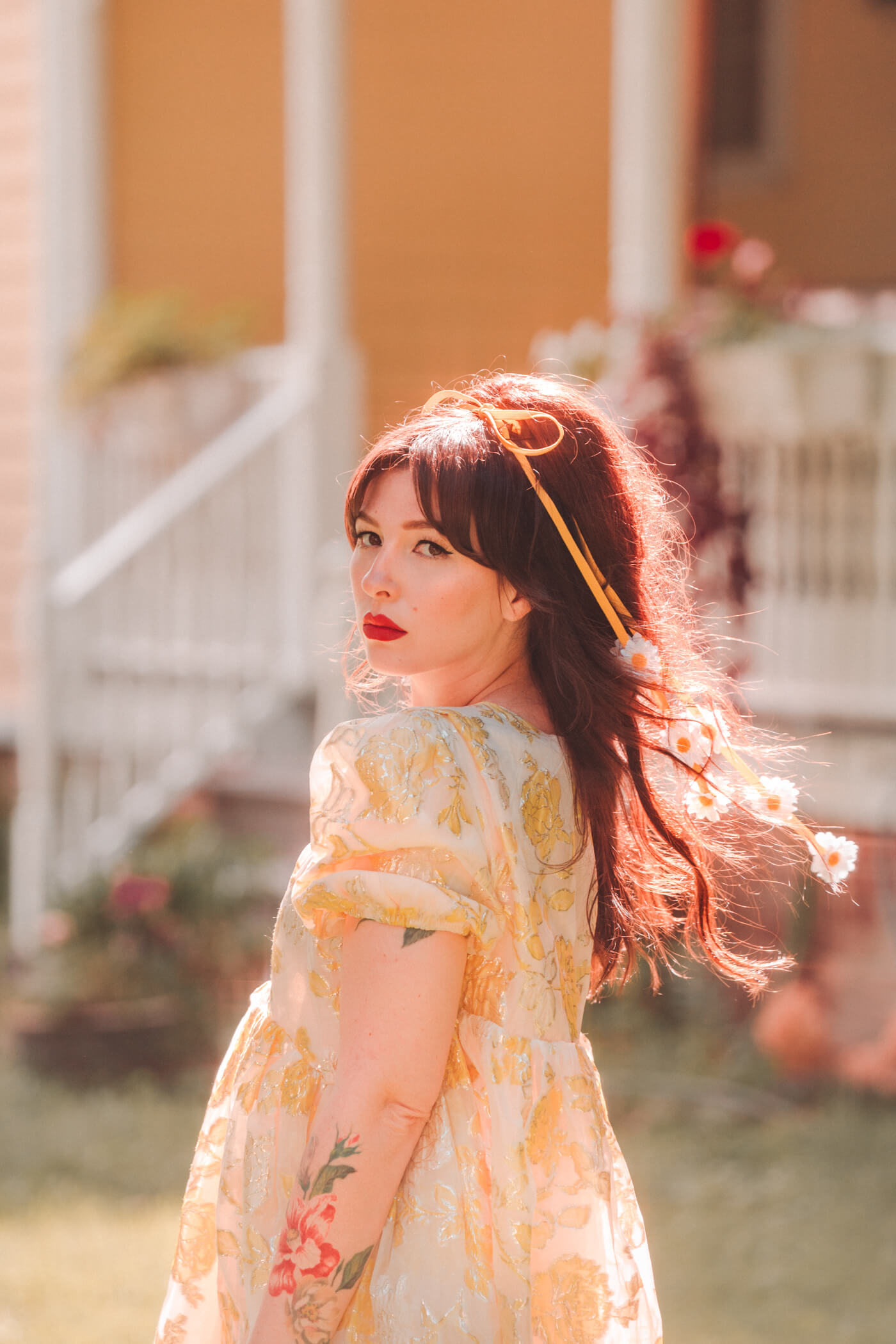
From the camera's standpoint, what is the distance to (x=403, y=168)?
23.7 feet

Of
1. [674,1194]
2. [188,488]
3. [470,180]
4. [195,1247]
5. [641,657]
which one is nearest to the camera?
[641,657]

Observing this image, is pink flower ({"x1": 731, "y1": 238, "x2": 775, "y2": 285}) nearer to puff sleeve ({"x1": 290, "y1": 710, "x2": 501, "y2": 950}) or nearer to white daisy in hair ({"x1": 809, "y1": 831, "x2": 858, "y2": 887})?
white daisy in hair ({"x1": 809, "y1": 831, "x2": 858, "y2": 887})

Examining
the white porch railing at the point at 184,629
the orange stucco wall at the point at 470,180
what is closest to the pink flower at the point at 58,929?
the white porch railing at the point at 184,629

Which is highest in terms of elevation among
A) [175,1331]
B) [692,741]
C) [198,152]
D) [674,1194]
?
[198,152]

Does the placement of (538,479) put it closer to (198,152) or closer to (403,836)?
(403,836)

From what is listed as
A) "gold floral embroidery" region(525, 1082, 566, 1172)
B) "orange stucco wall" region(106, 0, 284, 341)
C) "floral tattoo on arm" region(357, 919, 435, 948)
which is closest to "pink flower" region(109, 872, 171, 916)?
"orange stucco wall" region(106, 0, 284, 341)

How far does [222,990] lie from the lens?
18.1 feet

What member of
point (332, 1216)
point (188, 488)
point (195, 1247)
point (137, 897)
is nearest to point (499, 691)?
point (332, 1216)

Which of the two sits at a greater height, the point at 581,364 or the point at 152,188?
the point at 152,188

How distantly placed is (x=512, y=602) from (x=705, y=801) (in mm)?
336

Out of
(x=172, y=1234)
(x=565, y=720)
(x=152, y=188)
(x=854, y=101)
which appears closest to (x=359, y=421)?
(x=152, y=188)

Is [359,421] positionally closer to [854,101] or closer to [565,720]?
[854,101]

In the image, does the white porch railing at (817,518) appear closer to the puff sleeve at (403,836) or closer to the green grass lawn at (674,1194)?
the green grass lawn at (674,1194)

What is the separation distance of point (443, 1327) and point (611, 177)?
602 cm
